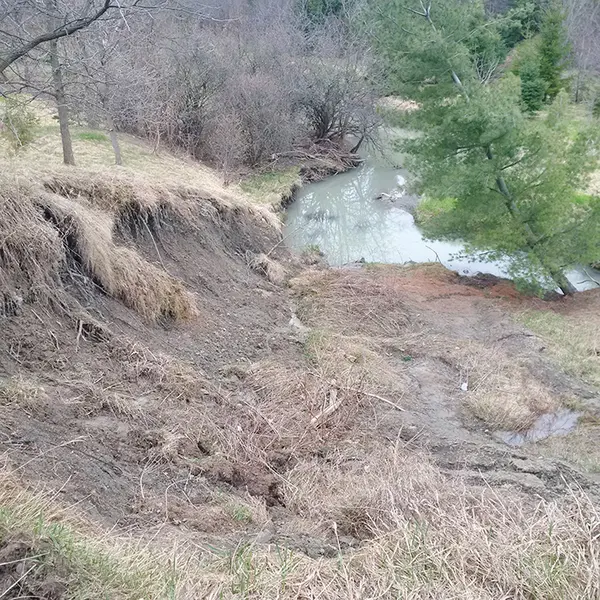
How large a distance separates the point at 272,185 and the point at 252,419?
16058 mm

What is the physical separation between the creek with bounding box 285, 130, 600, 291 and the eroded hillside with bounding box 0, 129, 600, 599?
4284 mm

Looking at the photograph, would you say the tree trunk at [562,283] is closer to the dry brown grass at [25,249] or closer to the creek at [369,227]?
the creek at [369,227]

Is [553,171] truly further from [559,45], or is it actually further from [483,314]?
[559,45]

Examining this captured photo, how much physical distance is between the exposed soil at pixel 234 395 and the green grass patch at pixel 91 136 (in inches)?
342

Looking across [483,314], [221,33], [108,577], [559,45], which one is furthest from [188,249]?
[559,45]

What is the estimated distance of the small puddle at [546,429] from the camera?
8.09 metres

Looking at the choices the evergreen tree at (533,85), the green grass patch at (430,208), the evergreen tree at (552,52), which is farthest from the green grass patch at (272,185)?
the evergreen tree at (552,52)

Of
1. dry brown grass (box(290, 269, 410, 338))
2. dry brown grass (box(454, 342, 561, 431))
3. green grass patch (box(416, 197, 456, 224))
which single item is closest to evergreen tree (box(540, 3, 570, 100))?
green grass patch (box(416, 197, 456, 224))

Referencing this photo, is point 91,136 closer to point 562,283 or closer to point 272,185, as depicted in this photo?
point 272,185

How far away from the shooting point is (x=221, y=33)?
93.0 ft

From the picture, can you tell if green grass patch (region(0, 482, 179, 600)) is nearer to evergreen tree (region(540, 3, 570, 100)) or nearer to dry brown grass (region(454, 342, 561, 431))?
dry brown grass (region(454, 342, 561, 431))

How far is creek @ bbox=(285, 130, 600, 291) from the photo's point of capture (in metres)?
17.5

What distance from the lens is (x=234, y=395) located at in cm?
767

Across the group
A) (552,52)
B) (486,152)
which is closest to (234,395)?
(486,152)
